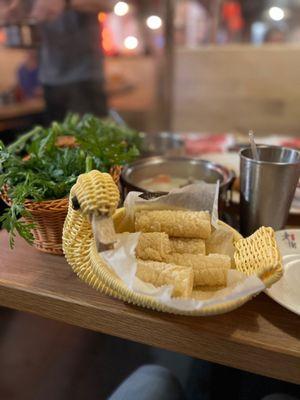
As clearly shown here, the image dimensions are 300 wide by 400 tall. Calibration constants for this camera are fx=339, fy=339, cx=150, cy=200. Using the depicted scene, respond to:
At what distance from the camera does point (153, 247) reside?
80 cm

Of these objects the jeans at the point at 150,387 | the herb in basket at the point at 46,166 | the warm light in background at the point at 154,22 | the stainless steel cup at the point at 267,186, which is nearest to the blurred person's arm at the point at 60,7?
the warm light in background at the point at 154,22

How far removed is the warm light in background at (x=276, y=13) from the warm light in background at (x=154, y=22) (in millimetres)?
1111

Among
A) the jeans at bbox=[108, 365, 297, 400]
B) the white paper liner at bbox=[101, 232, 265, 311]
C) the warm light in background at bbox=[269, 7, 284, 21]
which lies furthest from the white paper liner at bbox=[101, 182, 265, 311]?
the warm light in background at bbox=[269, 7, 284, 21]

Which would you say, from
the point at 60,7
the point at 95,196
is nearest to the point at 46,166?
the point at 95,196

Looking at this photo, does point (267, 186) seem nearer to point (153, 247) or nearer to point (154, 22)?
point (153, 247)

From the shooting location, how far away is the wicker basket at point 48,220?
0.89 meters

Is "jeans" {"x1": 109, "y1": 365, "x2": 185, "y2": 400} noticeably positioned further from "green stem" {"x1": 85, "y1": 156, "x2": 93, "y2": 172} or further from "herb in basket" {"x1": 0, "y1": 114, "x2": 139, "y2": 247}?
"green stem" {"x1": 85, "y1": 156, "x2": 93, "y2": 172}

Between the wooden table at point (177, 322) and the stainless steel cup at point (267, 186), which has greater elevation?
the stainless steel cup at point (267, 186)

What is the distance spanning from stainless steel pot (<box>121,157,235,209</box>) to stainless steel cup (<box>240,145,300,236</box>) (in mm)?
168

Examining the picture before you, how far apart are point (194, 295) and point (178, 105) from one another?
3086 millimetres

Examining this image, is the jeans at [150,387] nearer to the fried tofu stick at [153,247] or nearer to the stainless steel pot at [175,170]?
the fried tofu stick at [153,247]

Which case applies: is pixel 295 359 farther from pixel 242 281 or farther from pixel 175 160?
pixel 175 160

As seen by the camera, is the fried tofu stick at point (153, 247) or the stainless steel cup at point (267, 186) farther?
the stainless steel cup at point (267, 186)

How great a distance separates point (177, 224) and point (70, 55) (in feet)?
9.18
